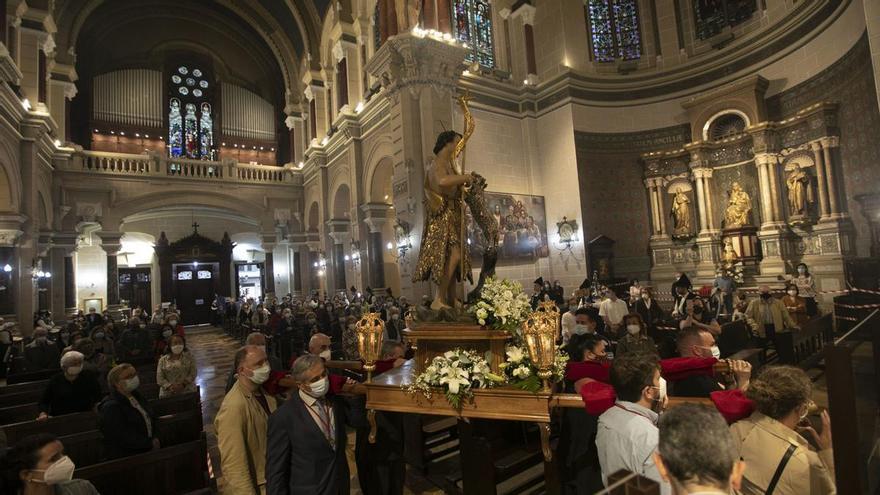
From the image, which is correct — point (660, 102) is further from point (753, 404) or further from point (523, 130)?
point (753, 404)

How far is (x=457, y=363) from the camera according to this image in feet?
9.93

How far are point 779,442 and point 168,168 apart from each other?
76.4ft

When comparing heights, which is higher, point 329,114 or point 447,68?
point 329,114

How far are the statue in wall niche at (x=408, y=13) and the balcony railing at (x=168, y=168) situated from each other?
12425 mm

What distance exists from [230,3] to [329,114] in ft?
26.2

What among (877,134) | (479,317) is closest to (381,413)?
(479,317)

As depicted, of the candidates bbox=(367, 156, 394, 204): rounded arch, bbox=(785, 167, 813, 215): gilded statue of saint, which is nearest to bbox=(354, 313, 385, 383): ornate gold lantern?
bbox=(367, 156, 394, 204): rounded arch

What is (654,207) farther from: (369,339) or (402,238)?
(369,339)

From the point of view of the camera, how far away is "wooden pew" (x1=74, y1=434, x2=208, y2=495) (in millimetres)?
2930

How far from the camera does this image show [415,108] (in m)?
12.6

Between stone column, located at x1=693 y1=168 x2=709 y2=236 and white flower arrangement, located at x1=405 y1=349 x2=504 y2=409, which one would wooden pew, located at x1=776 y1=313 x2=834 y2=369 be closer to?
white flower arrangement, located at x1=405 y1=349 x2=504 y2=409

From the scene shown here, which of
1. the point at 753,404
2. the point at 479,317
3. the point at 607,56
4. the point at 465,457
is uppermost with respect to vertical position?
the point at 607,56

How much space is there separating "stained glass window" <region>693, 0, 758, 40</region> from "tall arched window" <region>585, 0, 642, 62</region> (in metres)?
1.84

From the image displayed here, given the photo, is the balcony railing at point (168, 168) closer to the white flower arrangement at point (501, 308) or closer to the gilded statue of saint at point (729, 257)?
the gilded statue of saint at point (729, 257)
